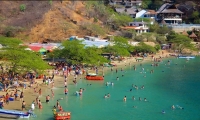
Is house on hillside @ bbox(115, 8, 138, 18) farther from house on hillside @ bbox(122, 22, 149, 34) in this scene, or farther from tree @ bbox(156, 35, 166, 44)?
tree @ bbox(156, 35, 166, 44)

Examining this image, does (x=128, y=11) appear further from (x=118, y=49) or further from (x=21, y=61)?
(x=21, y=61)

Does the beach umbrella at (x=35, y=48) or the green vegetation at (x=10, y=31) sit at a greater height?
the green vegetation at (x=10, y=31)

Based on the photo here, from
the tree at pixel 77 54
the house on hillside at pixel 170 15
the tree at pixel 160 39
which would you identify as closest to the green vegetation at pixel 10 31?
the tree at pixel 77 54

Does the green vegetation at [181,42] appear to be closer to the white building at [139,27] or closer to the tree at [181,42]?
the tree at [181,42]

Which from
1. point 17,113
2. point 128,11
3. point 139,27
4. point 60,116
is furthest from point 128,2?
point 17,113

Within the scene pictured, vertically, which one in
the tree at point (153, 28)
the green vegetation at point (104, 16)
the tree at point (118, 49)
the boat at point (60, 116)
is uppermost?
the green vegetation at point (104, 16)

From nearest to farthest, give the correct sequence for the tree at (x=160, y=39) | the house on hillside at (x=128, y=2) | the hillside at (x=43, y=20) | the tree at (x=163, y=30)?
the hillside at (x=43, y=20)
the tree at (x=160, y=39)
the tree at (x=163, y=30)
the house on hillside at (x=128, y=2)

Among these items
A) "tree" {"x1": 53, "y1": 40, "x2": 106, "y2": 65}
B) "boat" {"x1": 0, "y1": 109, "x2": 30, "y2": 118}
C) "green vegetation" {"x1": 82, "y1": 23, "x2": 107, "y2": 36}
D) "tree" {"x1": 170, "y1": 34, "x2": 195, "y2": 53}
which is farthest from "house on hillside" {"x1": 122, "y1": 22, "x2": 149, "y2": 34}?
"boat" {"x1": 0, "y1": 109, "x2": 30, "y2": 118}
